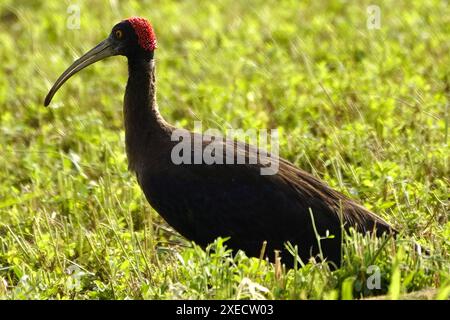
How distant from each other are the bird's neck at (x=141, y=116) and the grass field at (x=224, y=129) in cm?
39

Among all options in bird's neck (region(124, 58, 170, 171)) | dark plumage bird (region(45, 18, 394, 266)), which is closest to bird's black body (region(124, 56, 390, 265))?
dark plumage bird (region(45, 18, 394, 266))

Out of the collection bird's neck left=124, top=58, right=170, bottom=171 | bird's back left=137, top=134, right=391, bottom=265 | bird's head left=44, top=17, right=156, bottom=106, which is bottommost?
bird's back left=137, top=134, right=391, bottom=265

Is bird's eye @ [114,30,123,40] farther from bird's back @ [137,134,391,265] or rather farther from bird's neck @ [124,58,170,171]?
bird's back @ [137,134,391,265]

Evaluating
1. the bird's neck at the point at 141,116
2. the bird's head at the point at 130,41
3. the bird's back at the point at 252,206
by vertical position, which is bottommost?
the bird's back at the point at 252,206

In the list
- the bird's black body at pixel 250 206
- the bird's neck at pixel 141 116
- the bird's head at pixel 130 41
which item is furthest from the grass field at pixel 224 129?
the bird's head at pixel 130 41

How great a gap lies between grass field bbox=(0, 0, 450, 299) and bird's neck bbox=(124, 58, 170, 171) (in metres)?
0.39

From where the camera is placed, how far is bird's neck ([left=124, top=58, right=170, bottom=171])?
6312 millimetres

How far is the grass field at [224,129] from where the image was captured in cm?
523

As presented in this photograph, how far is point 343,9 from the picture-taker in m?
11.6

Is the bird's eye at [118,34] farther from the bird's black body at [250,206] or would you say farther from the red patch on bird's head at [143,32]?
the bird's black body at [250,206]

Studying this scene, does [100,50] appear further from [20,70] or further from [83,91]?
[20,70]

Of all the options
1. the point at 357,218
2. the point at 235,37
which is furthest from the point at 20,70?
the point at 357,218

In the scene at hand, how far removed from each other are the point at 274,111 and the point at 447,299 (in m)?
4.16

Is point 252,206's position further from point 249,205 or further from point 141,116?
point 141,116
